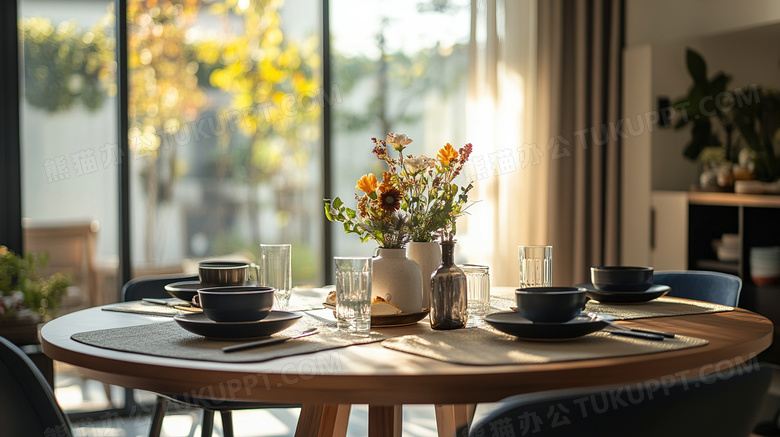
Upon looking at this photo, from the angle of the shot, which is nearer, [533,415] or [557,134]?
[533,415]

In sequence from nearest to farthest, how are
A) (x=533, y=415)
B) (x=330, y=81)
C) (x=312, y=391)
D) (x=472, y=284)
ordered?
(x=533, y=415) → (x=312, y=391) → (x=472, y=284) → (x=330, y=81)

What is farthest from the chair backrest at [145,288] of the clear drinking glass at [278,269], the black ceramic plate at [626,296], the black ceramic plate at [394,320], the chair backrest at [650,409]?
the chair backrest at [650,409]

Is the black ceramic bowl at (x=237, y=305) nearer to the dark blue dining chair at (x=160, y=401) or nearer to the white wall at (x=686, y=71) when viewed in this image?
the dark blue dining chair at (x=160, y=401)

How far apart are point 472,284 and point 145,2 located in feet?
9.58

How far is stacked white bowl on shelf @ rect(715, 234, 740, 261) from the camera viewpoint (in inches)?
137

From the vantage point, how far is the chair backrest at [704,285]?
7.27 ft

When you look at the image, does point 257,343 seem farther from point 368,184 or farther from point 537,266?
point 537,266

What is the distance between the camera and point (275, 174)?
4.48 metres

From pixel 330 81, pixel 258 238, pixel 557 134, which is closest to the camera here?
pixel 330 81

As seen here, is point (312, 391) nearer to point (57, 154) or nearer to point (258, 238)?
point (57, 154)

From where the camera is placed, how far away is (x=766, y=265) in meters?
3.27

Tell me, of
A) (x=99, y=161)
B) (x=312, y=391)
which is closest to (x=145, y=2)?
(x=99, y=161)

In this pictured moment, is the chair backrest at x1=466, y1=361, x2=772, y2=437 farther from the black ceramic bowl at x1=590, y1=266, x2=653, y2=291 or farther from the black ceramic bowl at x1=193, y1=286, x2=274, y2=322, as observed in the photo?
the black ceramic bowl at x1=590, y1=266, x2=653, y2=291

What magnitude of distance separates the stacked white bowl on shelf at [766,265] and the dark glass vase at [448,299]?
7.42 ft
